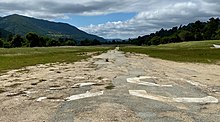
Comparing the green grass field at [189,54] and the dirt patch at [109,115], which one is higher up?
the dirt patch at [109,115]

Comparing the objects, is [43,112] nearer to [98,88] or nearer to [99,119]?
[99,119]

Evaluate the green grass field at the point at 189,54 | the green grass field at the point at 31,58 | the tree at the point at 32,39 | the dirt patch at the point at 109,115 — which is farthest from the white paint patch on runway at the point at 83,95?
the tree at the point at 32,39

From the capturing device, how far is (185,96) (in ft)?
49.4

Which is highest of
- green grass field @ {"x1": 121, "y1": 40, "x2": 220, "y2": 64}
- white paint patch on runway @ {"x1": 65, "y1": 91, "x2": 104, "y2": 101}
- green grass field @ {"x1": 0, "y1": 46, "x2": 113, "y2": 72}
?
white paint patch on runway @ {"x1": 65, "y1": 91, "x2": 104, "y2": 101}

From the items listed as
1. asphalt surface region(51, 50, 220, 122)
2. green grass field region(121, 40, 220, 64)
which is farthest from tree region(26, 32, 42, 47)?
asphalt surface region(51, 50, 220, 122)

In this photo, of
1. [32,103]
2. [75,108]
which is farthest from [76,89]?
[75,108]

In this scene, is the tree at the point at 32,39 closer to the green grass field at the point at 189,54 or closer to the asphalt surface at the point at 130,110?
the green grass field at the point at 189,54

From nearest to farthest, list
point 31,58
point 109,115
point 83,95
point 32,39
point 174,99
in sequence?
point 109,115 < point 174,99 < point 83,95 < point 31,58 < point 32,39

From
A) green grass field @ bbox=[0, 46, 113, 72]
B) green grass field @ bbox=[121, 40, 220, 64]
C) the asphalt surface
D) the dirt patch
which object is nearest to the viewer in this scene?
the dirt patch

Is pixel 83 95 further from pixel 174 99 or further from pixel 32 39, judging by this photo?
pixel 32 39

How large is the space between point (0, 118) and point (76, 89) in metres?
6.00

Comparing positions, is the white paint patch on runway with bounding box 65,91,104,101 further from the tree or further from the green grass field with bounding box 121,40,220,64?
the tree

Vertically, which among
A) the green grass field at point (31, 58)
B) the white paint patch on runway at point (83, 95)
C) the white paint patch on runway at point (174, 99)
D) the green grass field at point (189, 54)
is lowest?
the green grass field at point (189, 54)

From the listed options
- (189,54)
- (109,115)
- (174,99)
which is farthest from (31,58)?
(109,115)
